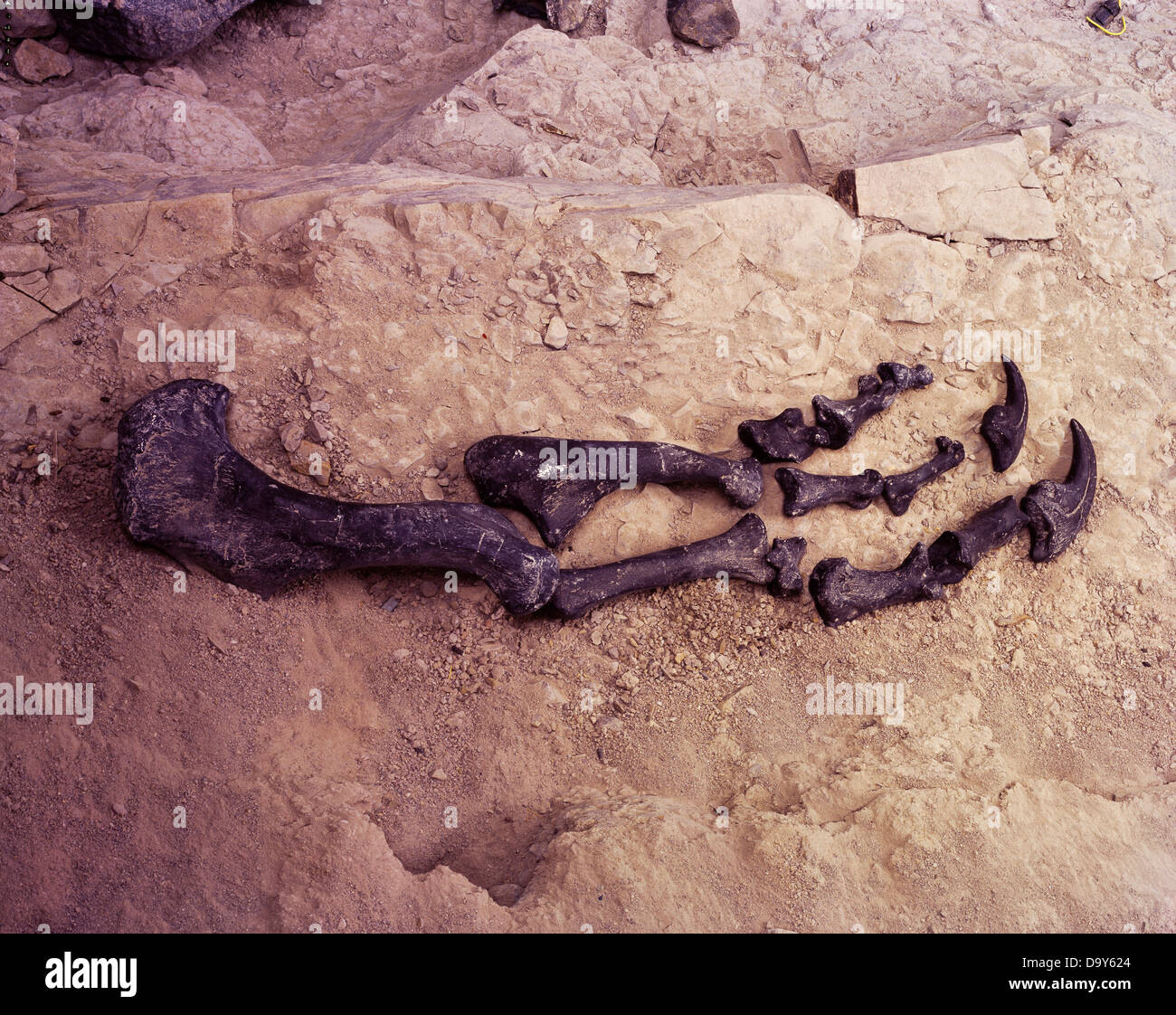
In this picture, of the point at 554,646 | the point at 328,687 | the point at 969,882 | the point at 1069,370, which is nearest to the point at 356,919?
the point at 328,687

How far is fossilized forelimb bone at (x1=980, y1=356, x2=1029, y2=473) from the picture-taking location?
4094mm

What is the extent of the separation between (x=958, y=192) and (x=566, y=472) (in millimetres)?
2534

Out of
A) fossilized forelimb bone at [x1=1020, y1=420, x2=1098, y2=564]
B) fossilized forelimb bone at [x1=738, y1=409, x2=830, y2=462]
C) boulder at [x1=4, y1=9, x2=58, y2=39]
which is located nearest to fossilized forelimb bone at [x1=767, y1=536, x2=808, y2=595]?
fossilized forelimb bone at [x1=738, y1=409, x2=830, y2=462]

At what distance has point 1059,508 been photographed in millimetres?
3979

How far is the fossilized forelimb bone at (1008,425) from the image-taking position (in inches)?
161

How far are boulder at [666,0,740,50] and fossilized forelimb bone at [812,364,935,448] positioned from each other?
2378mm

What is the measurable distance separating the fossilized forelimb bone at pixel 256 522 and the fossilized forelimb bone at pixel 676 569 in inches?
5.1

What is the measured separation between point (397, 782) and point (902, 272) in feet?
10.6

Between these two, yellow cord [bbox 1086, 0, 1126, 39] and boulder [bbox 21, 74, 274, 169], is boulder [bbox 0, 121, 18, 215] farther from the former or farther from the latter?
yellow cord [bbox 1086, 0, 1126, 39]

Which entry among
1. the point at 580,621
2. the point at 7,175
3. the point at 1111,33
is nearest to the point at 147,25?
the point at 7,175

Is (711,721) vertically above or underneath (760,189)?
underneath

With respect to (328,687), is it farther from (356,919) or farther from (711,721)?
(711,721)

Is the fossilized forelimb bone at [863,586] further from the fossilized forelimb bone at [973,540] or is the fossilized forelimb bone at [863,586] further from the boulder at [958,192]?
the boulder at [958,192]

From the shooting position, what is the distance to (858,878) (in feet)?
9.79
